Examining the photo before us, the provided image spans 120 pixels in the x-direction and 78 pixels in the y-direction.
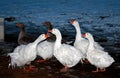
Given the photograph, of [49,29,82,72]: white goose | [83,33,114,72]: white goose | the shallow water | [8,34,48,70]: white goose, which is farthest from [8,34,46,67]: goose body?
[83,33,114,72]: white goose

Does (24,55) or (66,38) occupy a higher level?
(66,38)

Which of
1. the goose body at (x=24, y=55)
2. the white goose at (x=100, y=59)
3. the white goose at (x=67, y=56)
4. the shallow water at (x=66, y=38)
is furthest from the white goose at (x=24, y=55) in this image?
the white goose at (x=100, y=59)

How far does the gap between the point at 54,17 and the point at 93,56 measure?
1537 cm

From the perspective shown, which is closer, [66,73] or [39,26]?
[66,73]

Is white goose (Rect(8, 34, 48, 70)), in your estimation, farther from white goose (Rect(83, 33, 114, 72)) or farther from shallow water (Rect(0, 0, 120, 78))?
white goose (Rect(83, 33, 114, 72))

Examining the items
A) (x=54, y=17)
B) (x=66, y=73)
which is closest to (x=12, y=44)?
(x=66, y=73)

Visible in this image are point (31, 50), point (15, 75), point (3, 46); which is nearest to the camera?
point (15, 75)

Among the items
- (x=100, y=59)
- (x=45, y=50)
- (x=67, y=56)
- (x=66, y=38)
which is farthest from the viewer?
(x=66, y=38)

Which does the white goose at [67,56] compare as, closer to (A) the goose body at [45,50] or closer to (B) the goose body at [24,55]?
(B) the goose body at [24,55]

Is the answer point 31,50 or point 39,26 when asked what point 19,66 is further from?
point 39,26

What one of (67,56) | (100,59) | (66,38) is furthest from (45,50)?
(66,38)

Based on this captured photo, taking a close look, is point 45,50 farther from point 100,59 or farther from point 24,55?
point 100,59

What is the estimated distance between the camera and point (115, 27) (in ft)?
67.4

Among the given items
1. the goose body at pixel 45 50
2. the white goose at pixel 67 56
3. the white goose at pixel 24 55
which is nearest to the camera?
the white goose at pixel 24 55
